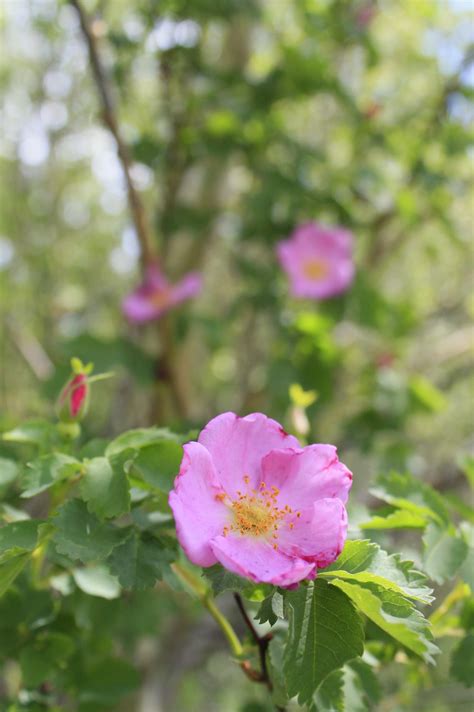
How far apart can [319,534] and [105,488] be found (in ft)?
0.88

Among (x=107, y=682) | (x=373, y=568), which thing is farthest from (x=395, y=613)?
(x=107, y=682)

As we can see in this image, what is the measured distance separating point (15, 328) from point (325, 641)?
302 cm

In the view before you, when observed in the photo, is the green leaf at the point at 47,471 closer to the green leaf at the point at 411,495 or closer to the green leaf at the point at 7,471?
the green leaf at the point at 7,471

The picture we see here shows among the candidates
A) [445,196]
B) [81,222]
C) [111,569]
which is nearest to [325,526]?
[111,569]

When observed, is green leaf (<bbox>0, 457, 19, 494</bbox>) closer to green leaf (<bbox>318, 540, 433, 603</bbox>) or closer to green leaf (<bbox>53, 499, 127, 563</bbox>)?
green leaf (<bbox>53, 499, 127, 563</bbox>)

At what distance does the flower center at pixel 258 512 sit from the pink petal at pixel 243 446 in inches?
0.5

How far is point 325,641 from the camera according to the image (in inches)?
32.0

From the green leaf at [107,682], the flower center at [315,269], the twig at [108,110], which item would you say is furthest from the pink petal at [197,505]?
the flower center at [315,269]

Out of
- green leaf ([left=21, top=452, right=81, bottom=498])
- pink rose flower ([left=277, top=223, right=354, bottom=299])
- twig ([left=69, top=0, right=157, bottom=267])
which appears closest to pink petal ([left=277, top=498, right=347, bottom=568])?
green leaf ([left=21, top=452, right=81, bottom=498])

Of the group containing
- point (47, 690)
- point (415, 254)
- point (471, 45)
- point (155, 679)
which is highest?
point (471, 45)

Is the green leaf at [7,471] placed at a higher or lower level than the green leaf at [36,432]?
lower

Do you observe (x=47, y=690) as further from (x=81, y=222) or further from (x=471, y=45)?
(x=81, y=222)

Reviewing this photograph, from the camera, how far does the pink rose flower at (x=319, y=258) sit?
2.49 meters

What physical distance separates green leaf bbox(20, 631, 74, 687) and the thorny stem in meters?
1.32
